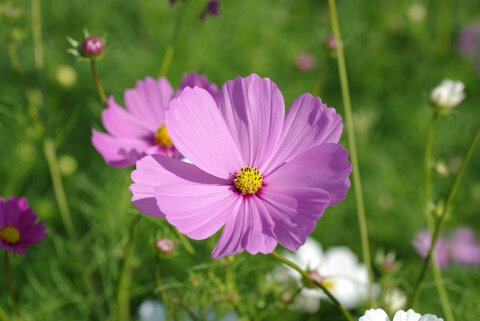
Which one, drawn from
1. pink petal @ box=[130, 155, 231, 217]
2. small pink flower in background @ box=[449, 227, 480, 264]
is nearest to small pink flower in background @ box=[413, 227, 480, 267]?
small pink flower in background @ box=[449, 227, 480, 264]

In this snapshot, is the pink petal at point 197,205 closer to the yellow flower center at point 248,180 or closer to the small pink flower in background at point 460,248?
the yellow flower center at point 248,180

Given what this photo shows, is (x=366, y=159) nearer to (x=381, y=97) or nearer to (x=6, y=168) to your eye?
(x=381, y=97)

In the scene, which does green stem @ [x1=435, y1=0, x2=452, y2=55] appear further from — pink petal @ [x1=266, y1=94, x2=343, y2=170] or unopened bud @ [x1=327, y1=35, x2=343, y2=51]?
pink petal @ [x1=266, y1=94, x2=343, y2=170]

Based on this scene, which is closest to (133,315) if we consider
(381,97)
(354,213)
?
(354,213)

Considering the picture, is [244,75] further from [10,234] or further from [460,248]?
[10,234]

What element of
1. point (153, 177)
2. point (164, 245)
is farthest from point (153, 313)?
point (153, 177)

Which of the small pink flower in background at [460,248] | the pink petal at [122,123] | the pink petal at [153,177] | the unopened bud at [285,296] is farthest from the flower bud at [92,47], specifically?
the small pink flower in background at [460,248]
